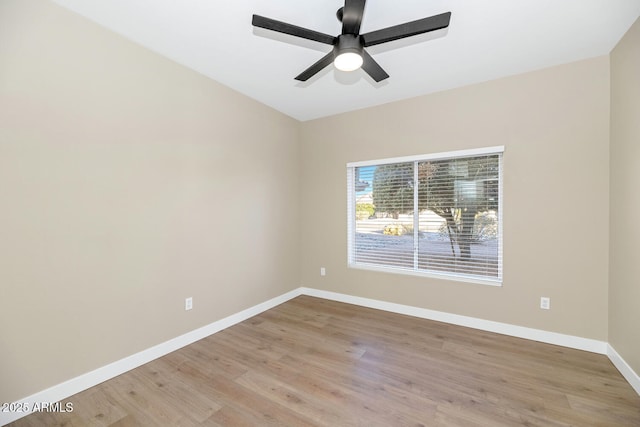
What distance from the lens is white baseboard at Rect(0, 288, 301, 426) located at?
1.72 metres

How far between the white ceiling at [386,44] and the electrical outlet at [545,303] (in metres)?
2.31

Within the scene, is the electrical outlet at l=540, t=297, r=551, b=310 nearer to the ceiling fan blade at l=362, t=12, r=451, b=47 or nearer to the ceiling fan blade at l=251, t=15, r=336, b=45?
the ceiling fan blade at l=362, t=12, r=451, b=47

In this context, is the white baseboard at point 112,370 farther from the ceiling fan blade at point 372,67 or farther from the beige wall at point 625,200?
the beige wall at point 625,200

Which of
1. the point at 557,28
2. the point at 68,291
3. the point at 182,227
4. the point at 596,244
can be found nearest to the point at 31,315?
the point at 68,291

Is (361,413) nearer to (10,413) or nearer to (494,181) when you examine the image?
(10,413)

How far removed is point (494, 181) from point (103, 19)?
3.85 metres

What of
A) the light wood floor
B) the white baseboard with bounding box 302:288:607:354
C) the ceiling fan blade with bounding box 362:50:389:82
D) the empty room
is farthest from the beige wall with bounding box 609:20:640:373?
the ceiling fan blade with bounding box 362:50:389:82

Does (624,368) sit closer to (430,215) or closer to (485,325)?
(485,325)

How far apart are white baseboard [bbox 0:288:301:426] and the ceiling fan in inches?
108

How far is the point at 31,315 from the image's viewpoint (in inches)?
68.7

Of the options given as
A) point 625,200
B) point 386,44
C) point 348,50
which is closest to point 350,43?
point 348,50

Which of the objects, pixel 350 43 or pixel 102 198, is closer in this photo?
pixel 350 43

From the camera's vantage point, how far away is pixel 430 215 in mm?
3279

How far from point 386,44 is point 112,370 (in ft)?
11.4
